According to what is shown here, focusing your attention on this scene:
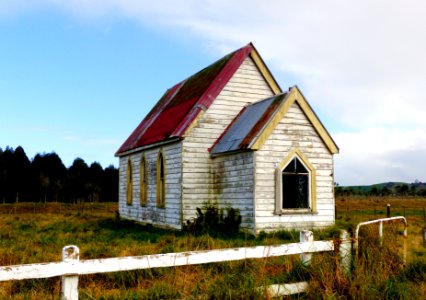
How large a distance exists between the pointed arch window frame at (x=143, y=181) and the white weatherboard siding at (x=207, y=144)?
171 inches

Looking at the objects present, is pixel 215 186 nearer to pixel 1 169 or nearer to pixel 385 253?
pixel 385 253

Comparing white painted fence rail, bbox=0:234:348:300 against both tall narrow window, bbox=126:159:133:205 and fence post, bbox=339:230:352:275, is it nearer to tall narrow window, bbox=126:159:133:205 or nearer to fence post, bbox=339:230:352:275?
fence post, bbox=339:230:352:275

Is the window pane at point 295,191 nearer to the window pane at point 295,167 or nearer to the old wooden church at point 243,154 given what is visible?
the old wooden church at point 243,154

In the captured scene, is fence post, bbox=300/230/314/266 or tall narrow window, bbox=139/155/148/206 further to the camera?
tall narrow window, bbox=139/155/148/206

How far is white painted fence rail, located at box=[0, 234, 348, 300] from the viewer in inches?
209

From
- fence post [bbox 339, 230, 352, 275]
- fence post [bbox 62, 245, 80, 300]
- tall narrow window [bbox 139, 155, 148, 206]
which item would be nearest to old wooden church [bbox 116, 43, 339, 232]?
tall narrow window [bbox 139, 155, 148, 206]

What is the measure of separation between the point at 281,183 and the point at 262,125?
189cm

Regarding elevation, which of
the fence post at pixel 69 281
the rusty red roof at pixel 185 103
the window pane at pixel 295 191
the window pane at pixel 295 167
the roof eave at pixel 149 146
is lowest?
the fence post at pixel 69 281

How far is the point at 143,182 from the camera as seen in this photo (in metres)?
21.6

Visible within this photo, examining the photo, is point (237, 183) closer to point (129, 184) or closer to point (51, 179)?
point (129, 184)

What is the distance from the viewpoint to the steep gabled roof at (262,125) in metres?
15.1

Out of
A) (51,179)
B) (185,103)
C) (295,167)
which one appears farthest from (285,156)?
(51,179)

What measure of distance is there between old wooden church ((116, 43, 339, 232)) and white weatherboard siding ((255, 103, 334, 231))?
31mm

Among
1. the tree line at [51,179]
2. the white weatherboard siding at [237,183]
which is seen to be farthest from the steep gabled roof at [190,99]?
the tree line at [51,179]
